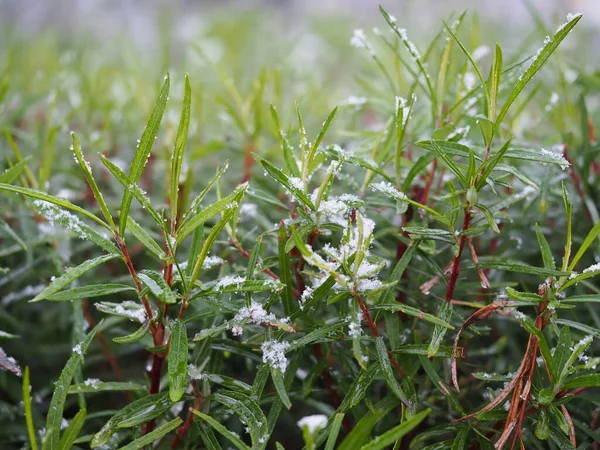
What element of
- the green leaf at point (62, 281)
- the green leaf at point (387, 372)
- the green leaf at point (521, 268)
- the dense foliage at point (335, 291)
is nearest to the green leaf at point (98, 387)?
the dense foliage at point (335, 291)

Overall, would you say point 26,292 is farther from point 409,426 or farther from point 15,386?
point 409,426

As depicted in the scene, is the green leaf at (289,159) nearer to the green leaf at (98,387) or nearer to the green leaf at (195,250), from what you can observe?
the green leaf at (195,250)

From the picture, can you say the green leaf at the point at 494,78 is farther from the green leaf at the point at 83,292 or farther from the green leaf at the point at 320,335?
the green leaf at the point at 83,292

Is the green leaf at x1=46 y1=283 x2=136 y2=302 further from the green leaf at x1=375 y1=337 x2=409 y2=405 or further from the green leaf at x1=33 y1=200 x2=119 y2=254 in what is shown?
the green leaf at x1=375 y1=337 x2=409 y2=405

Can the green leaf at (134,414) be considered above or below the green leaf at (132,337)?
below

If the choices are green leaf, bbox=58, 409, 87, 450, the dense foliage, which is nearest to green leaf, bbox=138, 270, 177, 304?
the dense foliage

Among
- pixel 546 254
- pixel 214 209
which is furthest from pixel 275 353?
pixel 546 254

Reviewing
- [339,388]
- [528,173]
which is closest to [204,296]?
[339,388]

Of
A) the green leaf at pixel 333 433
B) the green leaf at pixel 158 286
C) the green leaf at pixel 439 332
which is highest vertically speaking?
the green leaf at pixel 439 332
